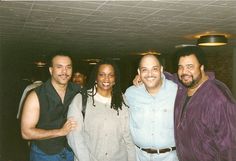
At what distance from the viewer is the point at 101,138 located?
272 cm

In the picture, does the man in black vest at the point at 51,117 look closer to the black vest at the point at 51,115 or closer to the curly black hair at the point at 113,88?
the black vest at the point at 51,115

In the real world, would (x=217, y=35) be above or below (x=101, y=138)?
above

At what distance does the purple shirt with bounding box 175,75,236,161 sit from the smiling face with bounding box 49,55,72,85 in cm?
114

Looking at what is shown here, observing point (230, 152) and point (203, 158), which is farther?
point (203, 158)

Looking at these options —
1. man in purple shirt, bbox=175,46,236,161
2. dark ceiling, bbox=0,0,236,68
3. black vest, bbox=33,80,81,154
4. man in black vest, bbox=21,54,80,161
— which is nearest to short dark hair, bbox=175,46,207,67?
man in purple shirt, bbox=175,46,236,161

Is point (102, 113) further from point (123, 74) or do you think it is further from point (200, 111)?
point (123, 74)

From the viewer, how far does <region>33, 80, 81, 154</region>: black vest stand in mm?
2805

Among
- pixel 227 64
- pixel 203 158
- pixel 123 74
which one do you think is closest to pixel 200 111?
pixel 203 158

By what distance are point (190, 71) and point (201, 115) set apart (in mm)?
468

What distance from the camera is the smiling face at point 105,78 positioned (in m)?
2.85

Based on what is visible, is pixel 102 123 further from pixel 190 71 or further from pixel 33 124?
pixel 190 71

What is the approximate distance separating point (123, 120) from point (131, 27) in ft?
14.2

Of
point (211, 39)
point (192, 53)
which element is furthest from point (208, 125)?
point (211, 39)

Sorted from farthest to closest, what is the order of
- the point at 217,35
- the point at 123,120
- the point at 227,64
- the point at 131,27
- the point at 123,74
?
1. the point at 123,74
2. the point at 227,64
3. the point at 217,35
4. the point at 131,27
5. the point at 123,120
